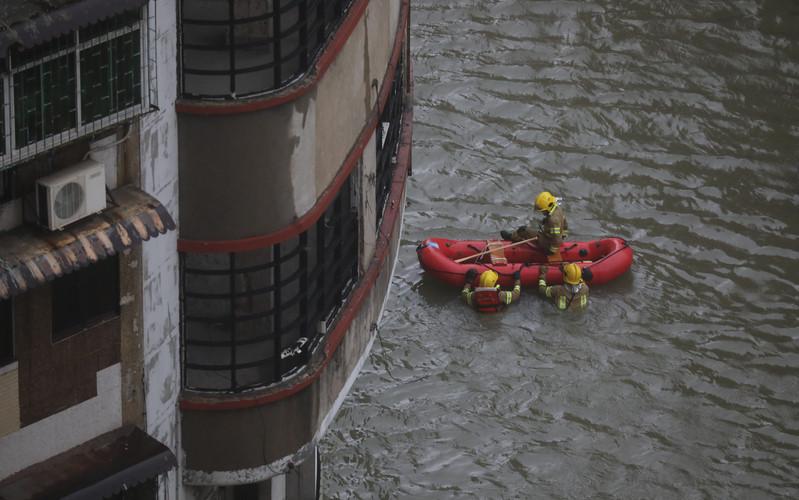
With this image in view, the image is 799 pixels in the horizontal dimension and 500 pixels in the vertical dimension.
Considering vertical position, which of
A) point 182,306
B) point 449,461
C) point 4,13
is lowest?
point 449,461

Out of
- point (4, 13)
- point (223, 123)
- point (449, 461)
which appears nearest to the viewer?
point (4, 13)

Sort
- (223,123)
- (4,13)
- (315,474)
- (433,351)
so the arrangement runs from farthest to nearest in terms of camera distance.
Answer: (433,351) < (315,474) < (223,123) < (4,13)

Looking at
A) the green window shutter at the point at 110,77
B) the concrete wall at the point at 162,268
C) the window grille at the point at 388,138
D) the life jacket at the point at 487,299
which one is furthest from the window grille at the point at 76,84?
the life jacket at the point at 487,299

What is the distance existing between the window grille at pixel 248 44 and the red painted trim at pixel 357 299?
7.56 ft

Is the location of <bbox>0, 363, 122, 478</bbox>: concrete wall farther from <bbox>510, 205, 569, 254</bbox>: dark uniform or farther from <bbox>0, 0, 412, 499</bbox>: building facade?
<bbox>510, 205, 569, 254</bbox>: dark uniform

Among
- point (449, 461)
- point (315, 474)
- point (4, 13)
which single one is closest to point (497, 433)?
point (449, 461)

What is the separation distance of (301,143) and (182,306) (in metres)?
1.54

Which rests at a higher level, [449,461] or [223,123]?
[223,123]

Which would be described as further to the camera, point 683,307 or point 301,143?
point 683,307

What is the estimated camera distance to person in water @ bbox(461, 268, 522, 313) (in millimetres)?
22109

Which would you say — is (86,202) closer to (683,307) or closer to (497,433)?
(497,433)

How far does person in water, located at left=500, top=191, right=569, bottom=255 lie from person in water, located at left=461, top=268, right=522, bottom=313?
2.07 ft

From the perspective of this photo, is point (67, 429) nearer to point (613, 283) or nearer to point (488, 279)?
point (488, 279)

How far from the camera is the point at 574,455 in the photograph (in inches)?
770
